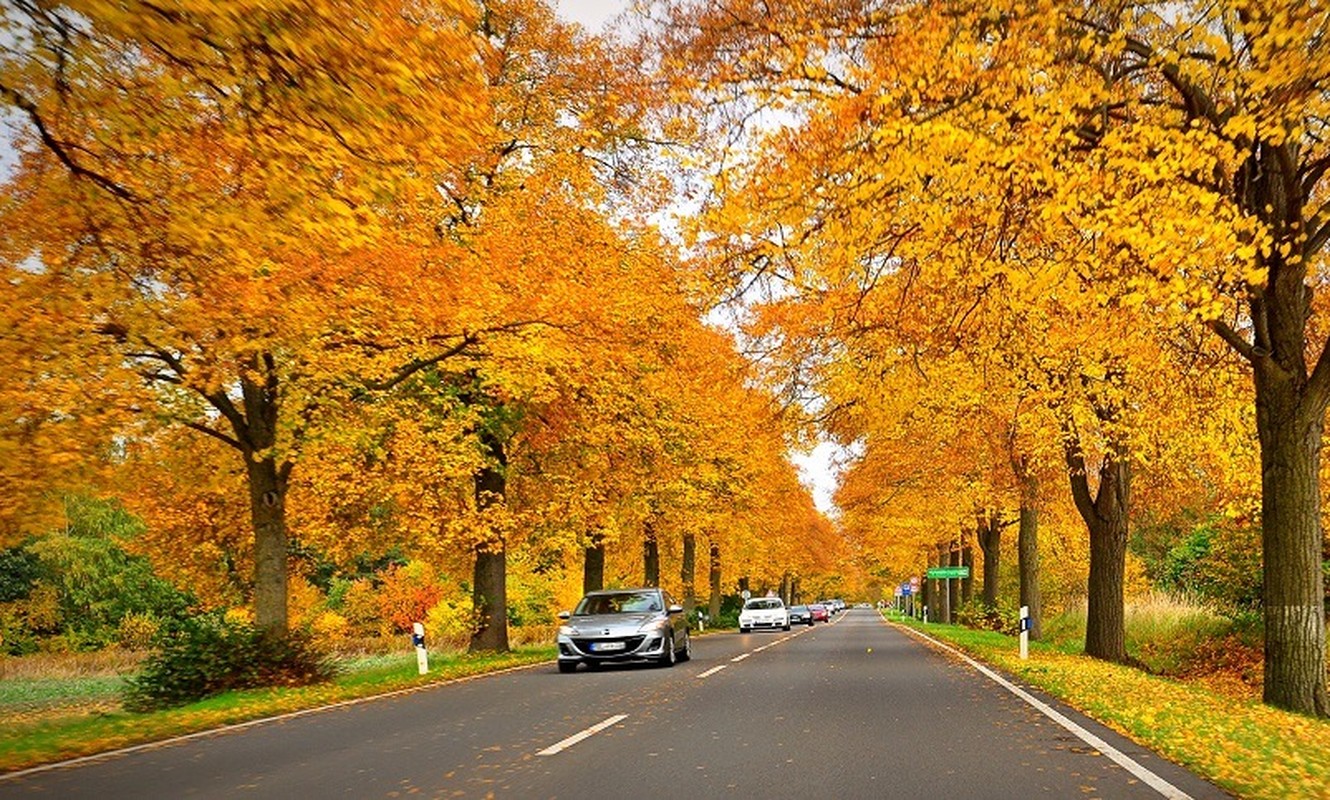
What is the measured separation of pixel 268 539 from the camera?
58.5 ft

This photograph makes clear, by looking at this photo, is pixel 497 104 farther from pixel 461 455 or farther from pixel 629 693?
pixel 629 693

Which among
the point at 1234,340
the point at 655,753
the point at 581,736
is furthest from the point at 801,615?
the point at 655,753

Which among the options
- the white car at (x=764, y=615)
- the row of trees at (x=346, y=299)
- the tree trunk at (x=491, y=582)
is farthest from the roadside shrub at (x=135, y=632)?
the tree trunk at (x=491, y=582)

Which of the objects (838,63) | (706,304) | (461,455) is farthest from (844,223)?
(461,455)

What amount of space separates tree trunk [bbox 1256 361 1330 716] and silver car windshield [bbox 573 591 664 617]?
35.9 ft

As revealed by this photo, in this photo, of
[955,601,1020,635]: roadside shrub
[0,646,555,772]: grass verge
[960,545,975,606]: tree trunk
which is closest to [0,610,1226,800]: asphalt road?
[0,646,555,772]: grass verge

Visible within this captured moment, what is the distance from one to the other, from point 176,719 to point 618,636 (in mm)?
8227

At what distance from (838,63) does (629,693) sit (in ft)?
26.7

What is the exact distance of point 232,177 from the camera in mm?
10664

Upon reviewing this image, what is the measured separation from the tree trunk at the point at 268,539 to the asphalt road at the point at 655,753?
4210 millimetres

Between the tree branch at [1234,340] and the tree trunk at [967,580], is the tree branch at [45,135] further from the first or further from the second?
the tree trunk at [967,580]

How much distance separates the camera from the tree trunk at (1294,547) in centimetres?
1149

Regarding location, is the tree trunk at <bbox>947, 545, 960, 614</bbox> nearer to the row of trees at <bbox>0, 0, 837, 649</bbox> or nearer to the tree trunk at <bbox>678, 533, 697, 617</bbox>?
the tree trunk at <bbox>678, 533, 697, 617</bbox>

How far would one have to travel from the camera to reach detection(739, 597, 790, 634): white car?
48.9 m
